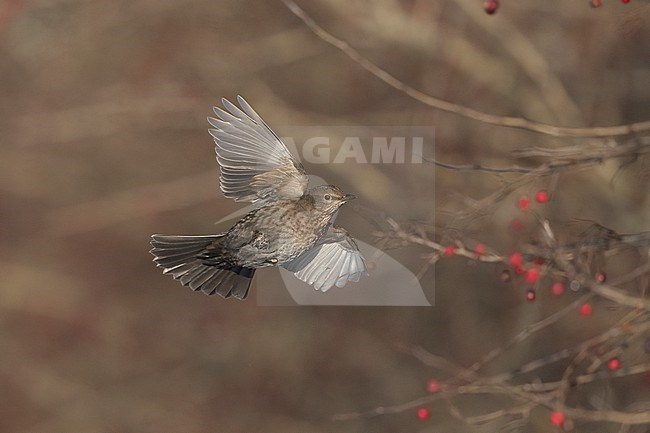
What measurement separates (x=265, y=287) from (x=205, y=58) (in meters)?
1.06

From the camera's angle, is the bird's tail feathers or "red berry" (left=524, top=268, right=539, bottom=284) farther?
"red berry" (left=524, top=268, right=539, bottom=284)

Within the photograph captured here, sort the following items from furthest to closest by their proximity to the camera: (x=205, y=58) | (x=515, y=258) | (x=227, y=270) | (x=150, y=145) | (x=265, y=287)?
(x=150, y=145) → (x=205, y=58) → (x=265, y=287) → (x=515, y=258) → (x=227, y=270)

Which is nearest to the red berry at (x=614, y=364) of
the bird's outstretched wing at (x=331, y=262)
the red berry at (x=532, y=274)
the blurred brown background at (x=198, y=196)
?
the red berry at (x=532, y=274)

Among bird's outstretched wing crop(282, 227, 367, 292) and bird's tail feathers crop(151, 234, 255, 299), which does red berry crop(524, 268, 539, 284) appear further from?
bird's tail feathers crop(151, 234, 255, 299)

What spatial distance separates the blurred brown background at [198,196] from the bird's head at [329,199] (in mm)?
2278

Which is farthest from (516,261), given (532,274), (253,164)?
(253,164)

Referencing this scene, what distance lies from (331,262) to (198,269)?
0.20m

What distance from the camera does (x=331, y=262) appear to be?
1528 millimetres

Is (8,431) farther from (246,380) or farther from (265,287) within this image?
(265,287)

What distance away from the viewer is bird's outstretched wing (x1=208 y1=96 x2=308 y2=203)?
1514 millimetres

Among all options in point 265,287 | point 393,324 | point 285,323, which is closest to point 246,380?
point 285,323

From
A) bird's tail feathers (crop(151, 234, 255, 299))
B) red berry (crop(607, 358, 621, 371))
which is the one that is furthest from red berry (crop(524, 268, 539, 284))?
bird's tail feathers (crop(151, 234, 255, 299))

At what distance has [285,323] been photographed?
4.75 m

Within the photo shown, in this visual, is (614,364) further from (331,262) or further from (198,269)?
(198,269)
